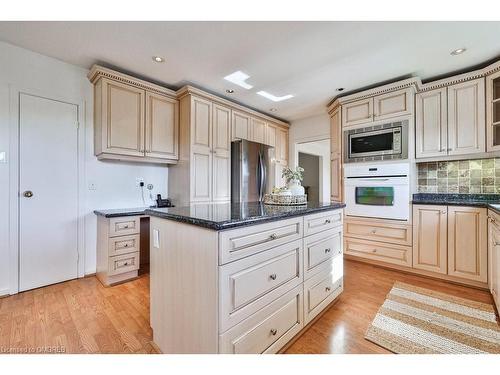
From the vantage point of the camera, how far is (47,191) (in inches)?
96.0

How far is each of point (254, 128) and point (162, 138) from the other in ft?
5.24

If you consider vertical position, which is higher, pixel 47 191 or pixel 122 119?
pixel 122 119

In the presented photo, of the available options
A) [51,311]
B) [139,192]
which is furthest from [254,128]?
[51,311]

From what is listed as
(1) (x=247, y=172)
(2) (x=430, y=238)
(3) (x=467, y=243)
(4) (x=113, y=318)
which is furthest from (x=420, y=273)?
(4) (x=113, y=318)

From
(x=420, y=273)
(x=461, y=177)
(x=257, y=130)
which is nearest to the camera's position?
(x=420, y=273)

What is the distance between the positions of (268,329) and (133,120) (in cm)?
269

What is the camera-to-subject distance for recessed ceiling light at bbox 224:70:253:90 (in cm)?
282

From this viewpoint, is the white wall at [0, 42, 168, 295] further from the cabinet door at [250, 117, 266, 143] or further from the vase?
the vase

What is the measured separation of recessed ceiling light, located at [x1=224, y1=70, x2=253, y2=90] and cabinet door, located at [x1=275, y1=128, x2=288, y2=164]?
155 centimetres

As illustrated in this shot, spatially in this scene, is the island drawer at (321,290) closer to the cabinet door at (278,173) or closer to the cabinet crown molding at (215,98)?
the cabinet door at (278,173)

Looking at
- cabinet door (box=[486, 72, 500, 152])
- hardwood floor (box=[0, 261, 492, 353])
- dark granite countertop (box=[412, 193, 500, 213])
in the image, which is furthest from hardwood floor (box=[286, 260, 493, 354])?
cabinet door (box=[486, 72, 500, 152])

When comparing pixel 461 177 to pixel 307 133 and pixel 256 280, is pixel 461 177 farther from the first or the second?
pixel 256 280

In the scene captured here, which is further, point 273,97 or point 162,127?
point 273,97
